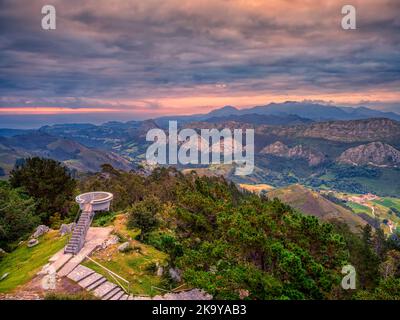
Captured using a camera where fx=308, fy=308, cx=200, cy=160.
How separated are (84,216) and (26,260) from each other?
6000 millimetres

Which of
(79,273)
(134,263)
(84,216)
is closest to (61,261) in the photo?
(79,273)

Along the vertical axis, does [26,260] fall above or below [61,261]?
below

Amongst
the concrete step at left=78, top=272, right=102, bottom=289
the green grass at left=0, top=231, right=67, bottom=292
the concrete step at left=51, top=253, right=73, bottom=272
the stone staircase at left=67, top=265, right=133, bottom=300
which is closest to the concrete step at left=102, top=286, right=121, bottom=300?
the stone staircase at left=67, top=265, right=133, bottom=300

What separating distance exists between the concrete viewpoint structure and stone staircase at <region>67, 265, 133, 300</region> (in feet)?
10.9

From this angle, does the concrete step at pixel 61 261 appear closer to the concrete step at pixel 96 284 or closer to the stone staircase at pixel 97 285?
the stone staircase at pixel 97 285

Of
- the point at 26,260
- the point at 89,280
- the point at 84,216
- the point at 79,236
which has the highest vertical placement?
the point at 84,216

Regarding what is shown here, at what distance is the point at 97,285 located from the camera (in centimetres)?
2130

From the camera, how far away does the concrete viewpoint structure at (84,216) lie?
84.4ft

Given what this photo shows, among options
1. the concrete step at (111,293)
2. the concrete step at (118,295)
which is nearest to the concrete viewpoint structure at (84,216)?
the concrete step at (111,293)

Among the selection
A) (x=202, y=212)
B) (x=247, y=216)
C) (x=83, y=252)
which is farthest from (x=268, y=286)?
(x=83, y=252)

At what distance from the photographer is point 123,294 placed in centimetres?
2105

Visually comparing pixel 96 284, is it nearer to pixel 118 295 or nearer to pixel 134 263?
pixel 118 295

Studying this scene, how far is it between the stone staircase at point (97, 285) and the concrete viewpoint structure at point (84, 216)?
3.32 m
